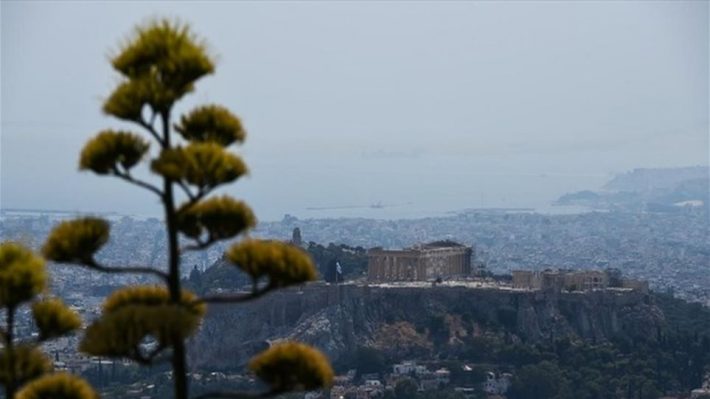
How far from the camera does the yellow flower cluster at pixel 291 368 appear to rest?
228 inches

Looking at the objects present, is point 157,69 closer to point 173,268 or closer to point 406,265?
point 173,268

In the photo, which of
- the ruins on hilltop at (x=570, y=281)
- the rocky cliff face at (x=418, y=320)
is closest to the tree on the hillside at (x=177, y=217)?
the rocky cliff face at (x=418, y=320)

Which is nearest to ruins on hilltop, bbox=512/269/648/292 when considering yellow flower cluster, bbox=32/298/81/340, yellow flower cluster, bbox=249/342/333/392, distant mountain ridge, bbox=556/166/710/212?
yellow flower cluster, bbox=32/298/81/340

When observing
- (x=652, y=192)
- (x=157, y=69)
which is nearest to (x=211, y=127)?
(x=157, y=69)

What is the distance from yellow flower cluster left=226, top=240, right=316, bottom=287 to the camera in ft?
18.2

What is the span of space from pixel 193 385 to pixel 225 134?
32840 millimetres

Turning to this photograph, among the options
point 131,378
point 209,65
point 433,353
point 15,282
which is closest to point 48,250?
point 15,282

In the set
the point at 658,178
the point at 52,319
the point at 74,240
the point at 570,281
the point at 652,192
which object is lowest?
the point at 570,281

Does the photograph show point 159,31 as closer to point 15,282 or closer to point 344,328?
point 15,282

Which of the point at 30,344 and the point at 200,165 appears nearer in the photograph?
the point at 200,165

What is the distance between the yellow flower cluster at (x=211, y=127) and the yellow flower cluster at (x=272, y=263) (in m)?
0.41

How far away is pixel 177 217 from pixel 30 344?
911mm

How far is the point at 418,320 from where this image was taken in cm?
4625

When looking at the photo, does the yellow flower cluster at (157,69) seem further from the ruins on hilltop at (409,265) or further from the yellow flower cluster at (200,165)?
the ruins on hilltop at (409,265)
